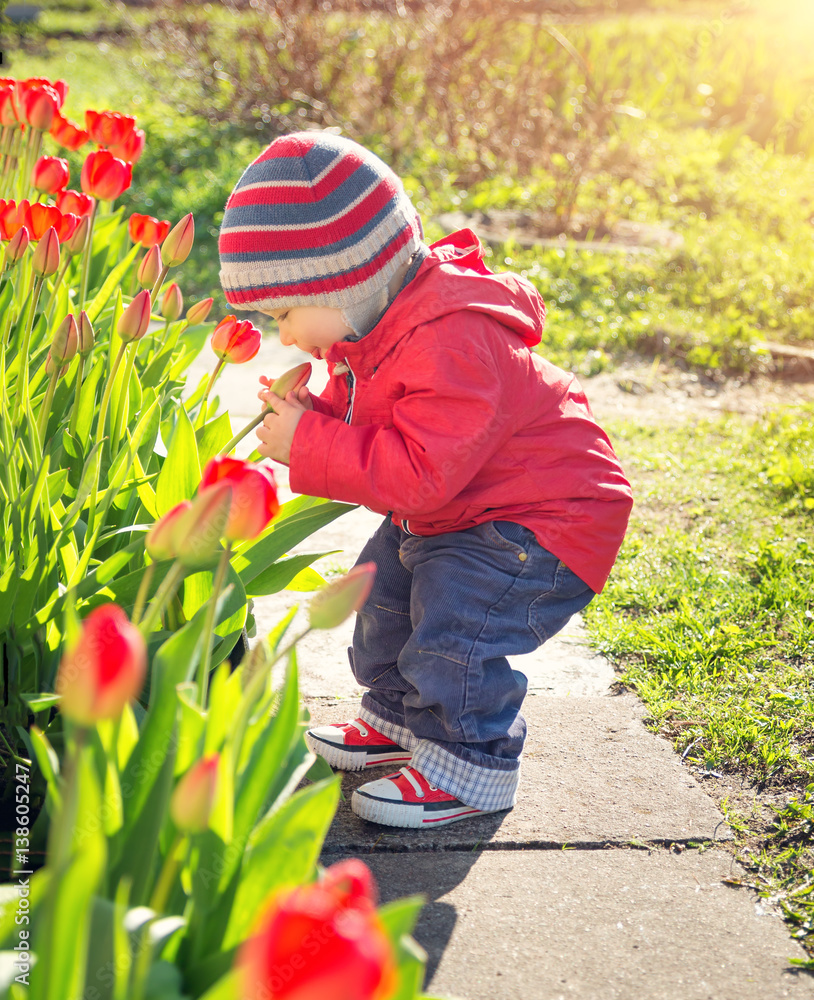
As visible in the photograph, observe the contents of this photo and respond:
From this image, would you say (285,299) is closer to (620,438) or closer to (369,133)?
(620,438)

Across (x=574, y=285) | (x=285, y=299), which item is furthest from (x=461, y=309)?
(x=574, y=285)

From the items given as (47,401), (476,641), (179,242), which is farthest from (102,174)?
(476,641)

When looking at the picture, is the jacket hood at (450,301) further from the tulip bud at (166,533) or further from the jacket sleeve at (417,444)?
the tulip bud at (166,533)

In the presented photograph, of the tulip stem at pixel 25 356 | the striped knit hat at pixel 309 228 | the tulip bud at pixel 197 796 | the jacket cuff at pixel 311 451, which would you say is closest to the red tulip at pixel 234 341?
the striped knit hat at pixel 309 228

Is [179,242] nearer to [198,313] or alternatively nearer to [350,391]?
[198,313]

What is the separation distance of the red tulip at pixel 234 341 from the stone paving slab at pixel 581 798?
2.67ft

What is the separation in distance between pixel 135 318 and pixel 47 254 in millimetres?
245

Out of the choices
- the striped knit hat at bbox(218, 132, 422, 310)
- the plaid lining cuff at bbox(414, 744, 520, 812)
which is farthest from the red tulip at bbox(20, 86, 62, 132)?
the plaid lining cuff at bbox(414, 744, 520, 812)

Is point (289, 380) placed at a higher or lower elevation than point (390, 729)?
higher

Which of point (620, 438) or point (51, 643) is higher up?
point (51, 643)

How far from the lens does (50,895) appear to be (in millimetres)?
690

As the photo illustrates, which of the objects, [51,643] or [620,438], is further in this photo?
[620,438]

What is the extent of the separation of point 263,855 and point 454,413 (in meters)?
0.83

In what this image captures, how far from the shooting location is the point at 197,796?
30.3 inches
